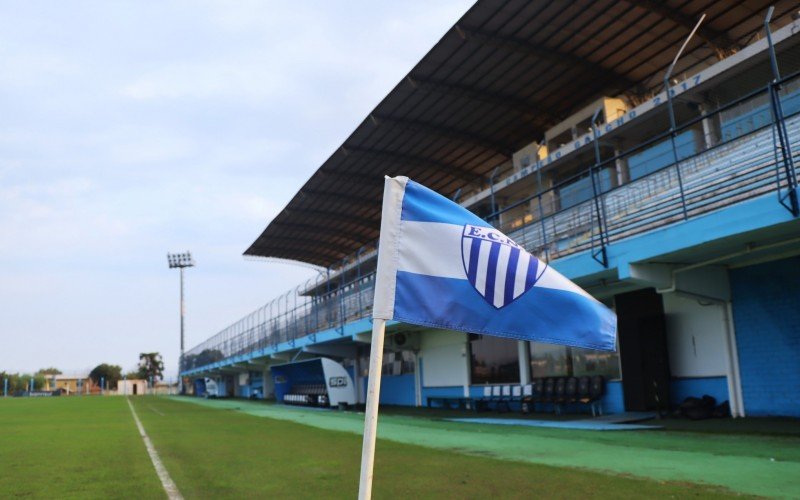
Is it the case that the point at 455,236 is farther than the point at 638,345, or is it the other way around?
the point at 638,345

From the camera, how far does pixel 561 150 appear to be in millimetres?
23641

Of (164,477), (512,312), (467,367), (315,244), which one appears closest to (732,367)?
(164,477)

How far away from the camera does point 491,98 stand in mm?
24359

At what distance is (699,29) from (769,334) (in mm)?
11948

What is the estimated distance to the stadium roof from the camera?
19359mm

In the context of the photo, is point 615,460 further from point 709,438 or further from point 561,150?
point 561,150

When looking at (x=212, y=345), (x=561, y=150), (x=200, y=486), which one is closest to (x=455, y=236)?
(x=200, y=486)

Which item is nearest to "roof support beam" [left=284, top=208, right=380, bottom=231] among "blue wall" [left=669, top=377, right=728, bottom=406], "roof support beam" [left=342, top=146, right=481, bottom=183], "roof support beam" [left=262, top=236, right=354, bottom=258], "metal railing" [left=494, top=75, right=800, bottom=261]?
"roof support beam" [left=262, top=236, right=354, bottom=258]

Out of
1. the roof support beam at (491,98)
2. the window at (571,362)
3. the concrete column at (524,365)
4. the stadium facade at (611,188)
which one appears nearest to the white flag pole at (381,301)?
the stadium facade at (611,188)

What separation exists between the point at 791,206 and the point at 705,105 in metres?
12.6

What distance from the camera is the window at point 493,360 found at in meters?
19.6

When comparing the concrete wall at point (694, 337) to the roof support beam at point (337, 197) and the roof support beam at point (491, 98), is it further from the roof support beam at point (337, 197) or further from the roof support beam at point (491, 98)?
the roof support beam at point (337, 197)

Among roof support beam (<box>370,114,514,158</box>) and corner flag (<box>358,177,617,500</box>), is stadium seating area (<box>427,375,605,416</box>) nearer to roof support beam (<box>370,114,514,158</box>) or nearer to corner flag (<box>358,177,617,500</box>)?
roof support beam (<box>370,114,514,158</box>)

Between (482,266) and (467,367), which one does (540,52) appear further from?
(482,266)
